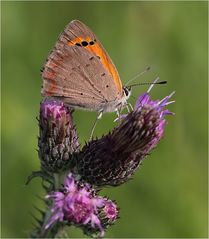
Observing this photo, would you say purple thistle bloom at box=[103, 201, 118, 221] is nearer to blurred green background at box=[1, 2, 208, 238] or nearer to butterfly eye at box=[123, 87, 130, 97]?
butterfly eye at box=[123, 87, 130, 97]

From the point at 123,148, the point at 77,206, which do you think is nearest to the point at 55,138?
the point at 123,148

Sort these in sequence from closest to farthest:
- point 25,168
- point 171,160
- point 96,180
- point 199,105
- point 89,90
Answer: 1. point 96,180
2. point 89,90
3. point 25,168
4. point 171,160
5. point 199,105

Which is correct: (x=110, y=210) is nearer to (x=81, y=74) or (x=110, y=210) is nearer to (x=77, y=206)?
(x=77, y=206)

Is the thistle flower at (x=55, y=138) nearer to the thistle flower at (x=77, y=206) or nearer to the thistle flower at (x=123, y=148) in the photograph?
→ the thistle flower at (x=123, y=148)

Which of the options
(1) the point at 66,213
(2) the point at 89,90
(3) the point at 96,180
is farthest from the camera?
(2) the point at 89,90

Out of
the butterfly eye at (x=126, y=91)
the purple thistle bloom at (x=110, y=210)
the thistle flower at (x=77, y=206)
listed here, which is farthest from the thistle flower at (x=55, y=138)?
the butterfly eye at (x=126, y=91)

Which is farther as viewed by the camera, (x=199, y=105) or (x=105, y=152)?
(x=199, y=105)

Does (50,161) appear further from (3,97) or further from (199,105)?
(199,105)

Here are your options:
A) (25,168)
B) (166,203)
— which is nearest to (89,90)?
(25,168)
